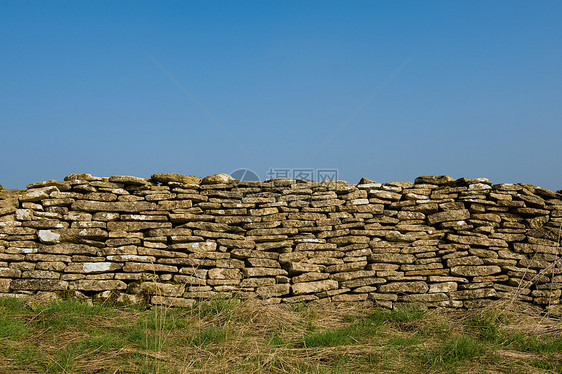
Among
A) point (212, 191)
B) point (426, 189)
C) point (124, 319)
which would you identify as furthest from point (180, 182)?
point (426, 189)

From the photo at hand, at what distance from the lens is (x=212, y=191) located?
18.4ft

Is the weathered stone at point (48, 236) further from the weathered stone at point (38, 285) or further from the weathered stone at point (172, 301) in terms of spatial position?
the weathered stone at point (172, 301)

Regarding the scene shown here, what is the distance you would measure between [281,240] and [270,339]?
4.74 ft

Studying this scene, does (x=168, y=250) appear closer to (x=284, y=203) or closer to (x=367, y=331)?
(x=284, y=203)

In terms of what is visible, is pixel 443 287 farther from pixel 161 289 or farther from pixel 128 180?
pixel 128 180

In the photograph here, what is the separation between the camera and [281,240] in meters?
5.50

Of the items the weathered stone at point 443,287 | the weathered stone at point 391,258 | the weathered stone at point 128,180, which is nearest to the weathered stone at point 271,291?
the weathered stone at point 391,258

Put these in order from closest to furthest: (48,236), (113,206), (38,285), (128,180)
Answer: (38,285) → (48,236) → (113,206) → (128,180)

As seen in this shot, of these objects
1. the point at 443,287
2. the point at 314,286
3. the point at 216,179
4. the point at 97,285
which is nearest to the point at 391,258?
the point at 443,287

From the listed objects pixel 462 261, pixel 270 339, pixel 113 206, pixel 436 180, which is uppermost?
pixel 436 180

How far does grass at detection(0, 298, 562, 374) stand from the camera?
12.9 feet

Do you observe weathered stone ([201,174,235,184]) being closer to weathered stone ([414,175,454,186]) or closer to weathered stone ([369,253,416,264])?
weathered stone ([369,253,416,264])

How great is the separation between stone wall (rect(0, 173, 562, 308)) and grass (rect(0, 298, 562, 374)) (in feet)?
0.98

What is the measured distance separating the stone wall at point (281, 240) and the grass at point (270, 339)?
0.30 metres
